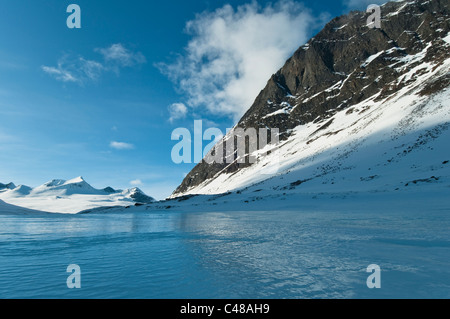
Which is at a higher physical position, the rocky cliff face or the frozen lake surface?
the rocky cliff face

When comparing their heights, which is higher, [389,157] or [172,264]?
[389,157]

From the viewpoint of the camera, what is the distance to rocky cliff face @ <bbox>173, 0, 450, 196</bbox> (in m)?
116

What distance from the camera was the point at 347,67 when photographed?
163 meters

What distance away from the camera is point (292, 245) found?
8594 mm

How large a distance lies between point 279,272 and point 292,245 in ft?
9.77

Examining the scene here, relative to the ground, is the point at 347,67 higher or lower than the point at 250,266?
higher

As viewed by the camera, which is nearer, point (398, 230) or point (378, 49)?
point (398, 230)

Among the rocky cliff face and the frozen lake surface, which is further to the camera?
the rocky cliff face

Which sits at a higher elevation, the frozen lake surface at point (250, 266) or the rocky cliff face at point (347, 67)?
the rocky cliff face at point (347, 67)

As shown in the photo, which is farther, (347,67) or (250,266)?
(347,67)

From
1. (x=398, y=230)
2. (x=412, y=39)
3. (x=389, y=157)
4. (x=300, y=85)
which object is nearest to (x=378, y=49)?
(x=412, y=39)

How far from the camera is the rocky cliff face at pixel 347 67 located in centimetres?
11588

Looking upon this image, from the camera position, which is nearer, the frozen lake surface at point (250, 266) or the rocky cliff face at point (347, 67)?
the frozen lake surface at point (250, 266)
